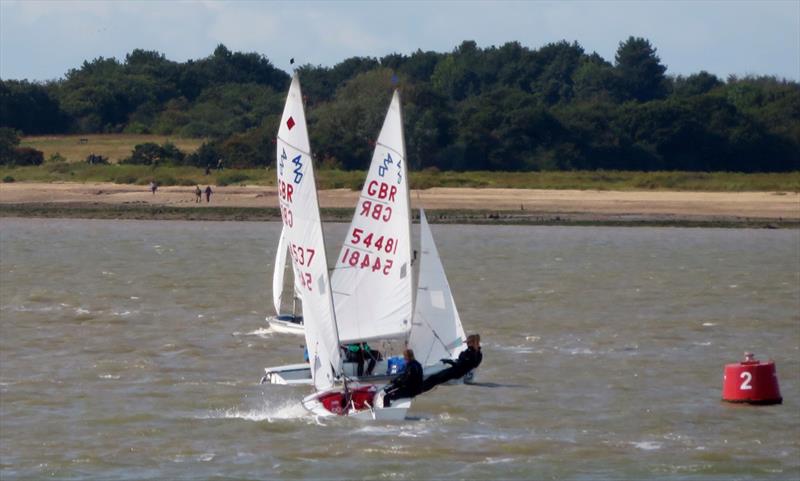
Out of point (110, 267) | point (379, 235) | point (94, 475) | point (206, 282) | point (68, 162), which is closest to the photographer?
point (94, 475)

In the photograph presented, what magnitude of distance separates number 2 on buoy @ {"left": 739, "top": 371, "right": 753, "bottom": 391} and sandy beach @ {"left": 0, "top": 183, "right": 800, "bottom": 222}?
38.9 m

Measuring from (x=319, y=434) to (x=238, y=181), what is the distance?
5403 centimetres

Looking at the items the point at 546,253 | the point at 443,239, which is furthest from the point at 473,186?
the point at 546,253

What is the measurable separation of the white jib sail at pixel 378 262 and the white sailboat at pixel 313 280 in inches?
49.5

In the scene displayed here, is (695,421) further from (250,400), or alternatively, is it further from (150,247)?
(150,247)

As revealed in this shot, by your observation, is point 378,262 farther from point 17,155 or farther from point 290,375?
point 17,155

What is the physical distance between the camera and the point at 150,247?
5422 cm

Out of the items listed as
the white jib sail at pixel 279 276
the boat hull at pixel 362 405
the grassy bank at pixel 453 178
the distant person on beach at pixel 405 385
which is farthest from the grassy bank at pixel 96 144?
the distant person on beach at pixel 405 385

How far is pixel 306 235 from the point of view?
21.3 meters

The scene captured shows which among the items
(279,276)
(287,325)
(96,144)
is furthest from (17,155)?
(287,325)

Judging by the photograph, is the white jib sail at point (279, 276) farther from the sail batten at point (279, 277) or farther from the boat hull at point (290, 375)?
the boat hull at point (290, 375)

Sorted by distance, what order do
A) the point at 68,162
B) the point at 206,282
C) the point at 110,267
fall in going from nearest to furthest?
the point at 206,282 < the point at 110,267 < the point at 68,162

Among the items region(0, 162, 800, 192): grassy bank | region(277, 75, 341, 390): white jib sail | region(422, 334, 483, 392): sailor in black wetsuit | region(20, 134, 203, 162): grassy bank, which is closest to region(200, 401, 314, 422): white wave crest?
region(277, 75, 341, 390): white jib sail

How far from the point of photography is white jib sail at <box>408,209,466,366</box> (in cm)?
2430
